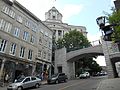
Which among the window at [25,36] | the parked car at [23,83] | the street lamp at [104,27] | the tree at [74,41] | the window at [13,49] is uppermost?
the tree at [74,41]

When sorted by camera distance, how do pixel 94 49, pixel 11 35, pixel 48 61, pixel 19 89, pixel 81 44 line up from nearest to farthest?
pixel 19 89, pixel 11 35, pixel 94 49, pixel 48 61, pixel 81 44

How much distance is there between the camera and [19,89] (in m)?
16.4

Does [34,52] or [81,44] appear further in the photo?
[81,44]

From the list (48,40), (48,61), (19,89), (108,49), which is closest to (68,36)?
(48,40)

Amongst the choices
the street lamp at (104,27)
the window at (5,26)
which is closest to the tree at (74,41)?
the window at (5,26)

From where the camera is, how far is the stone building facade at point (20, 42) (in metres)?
24.0

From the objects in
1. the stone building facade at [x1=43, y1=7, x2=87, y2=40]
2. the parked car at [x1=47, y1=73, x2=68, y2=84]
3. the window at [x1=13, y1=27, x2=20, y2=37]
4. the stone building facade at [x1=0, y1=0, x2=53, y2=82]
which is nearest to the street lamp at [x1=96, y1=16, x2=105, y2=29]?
the stone building facade at [x1=0, y1=0, x2=53, y2=82]

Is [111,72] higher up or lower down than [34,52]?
lower down

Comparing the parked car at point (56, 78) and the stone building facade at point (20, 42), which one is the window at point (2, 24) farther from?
the parked car at point (56, 78)

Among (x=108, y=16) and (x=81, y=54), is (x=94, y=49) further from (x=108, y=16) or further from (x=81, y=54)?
(x=108, y=16)

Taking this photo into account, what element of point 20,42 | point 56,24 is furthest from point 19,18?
point 56,24

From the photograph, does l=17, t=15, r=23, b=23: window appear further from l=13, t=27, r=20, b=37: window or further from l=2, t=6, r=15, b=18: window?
l=13, t=27, r=20, b=37: window

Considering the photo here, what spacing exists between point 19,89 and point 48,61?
20440 millimetres

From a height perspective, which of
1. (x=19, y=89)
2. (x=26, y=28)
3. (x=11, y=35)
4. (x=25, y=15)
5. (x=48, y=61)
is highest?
(x=25, y=15)
